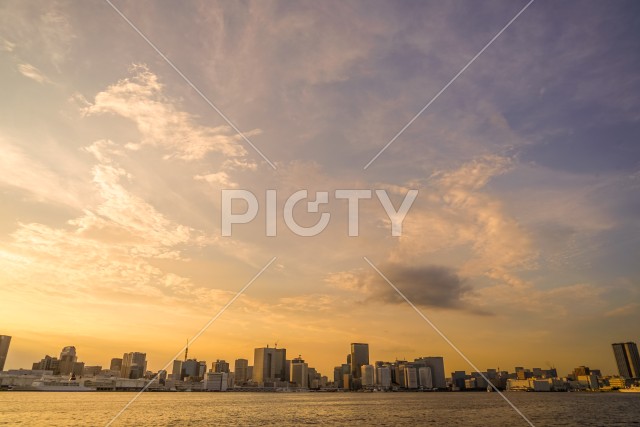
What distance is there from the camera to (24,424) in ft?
305

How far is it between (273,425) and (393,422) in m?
32.1

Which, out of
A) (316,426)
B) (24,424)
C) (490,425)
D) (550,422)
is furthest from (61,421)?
(550,422)

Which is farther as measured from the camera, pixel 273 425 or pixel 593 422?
pixel 593 422

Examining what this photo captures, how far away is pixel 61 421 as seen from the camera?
332 ft

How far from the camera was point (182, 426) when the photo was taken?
91.9 metres

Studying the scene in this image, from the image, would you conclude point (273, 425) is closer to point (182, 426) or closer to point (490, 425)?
point (182, 426)

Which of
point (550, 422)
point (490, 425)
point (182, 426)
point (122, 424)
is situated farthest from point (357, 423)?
point (122, 424)

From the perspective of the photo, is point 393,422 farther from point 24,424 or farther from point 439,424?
point 24,424

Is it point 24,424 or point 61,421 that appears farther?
point 61,421

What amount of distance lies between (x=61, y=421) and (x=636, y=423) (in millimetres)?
147340

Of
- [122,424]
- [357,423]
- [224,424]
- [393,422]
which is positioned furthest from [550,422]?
[122,424]

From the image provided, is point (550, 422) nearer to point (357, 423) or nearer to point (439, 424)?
point (439, 424)

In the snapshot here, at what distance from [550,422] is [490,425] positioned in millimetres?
21054

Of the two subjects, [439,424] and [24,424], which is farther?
[439,424]
